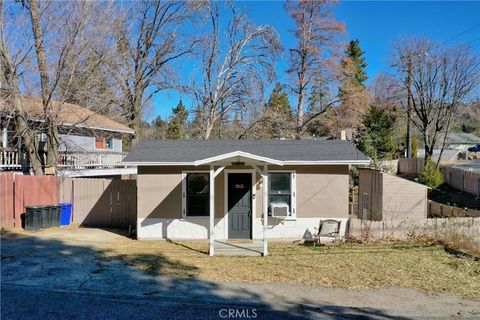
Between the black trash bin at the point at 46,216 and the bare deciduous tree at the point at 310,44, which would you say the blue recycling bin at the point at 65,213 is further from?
the bare deciduous tree at the point at 310,44

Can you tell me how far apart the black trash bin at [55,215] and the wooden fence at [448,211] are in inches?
581

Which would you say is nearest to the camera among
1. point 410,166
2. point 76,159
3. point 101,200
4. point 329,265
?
point 329,265

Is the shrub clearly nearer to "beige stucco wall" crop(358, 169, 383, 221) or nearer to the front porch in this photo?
"beige stucco wall" crop(358, 169, 383, 221)

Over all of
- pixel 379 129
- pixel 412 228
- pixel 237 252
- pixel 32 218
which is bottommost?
pixel 237 252

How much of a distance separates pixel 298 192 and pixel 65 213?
29.9ft

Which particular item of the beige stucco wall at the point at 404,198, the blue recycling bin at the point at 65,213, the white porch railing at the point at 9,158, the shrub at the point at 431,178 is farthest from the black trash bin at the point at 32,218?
the shrub at the point at 431,178

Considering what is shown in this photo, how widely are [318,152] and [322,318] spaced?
24.8ft

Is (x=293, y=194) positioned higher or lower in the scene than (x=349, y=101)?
lower

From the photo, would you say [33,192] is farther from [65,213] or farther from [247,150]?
[247,150]

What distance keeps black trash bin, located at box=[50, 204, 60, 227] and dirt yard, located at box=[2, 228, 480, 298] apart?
5.57ft

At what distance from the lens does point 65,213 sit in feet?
49.1

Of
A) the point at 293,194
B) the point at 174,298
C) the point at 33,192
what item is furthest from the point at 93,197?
the point at 174,298

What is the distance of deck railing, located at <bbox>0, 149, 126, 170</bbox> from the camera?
17703 millimetres

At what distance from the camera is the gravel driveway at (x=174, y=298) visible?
624 centimetres
